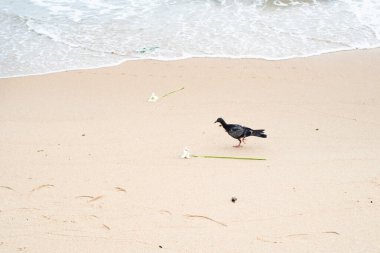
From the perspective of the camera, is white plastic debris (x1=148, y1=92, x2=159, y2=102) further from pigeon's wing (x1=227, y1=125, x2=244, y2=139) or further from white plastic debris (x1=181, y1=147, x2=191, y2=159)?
white plastic debris (x1=181, y1=147, x2=191, y2=159)

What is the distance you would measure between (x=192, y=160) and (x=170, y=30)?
4.98m

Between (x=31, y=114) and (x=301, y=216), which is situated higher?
Result: (x=301, y=216)

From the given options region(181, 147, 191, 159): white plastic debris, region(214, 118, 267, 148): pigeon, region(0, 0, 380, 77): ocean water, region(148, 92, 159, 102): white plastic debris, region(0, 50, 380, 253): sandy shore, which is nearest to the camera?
region(0, 50, 380, 253): sandy shore

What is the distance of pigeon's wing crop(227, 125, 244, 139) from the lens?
5.30m

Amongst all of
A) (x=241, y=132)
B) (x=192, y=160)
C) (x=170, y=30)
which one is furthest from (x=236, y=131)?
(x=170, y=30)

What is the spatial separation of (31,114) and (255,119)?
104 inches

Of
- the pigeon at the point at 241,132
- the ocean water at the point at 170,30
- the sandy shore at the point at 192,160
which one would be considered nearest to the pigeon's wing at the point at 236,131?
the pigeon at the point at 241,132

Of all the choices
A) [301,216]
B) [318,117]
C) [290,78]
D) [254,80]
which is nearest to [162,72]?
[254,80]

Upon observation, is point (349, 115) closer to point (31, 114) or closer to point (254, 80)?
point (254, 80)

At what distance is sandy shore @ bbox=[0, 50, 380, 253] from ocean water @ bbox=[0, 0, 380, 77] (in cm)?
62

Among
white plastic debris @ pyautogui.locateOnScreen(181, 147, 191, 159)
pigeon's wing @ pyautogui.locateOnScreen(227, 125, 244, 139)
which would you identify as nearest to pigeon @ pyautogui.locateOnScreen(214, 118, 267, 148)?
pigeon's wing @ pyautogui.locateOnScreen(227, 125, 244, 139)

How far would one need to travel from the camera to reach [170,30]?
9.58m

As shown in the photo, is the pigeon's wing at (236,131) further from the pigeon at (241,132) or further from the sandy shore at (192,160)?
the sandy shore at (192,160)

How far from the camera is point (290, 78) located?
7.45 metres
